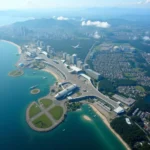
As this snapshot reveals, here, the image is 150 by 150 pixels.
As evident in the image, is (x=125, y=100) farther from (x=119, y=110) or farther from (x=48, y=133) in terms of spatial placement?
(x=48, y=133)

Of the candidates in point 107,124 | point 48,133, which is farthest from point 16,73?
point 107,124

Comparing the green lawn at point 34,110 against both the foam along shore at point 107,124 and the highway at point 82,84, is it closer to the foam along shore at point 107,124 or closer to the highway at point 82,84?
the highway at point 82,84

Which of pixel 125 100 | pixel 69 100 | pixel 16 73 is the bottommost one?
pixel 16 73

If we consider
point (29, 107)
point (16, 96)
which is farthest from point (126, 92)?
point (16, 96)

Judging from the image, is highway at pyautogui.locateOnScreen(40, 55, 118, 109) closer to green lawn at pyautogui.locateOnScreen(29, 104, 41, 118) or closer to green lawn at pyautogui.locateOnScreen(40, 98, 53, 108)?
green lawn at pyautogui.locateOnScreen(40, 98, 53, 108)

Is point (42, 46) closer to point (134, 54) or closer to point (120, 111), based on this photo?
point (134, 54)

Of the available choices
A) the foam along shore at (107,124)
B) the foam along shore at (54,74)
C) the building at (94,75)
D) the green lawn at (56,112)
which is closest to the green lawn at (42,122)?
the green lawn at (56,112)
